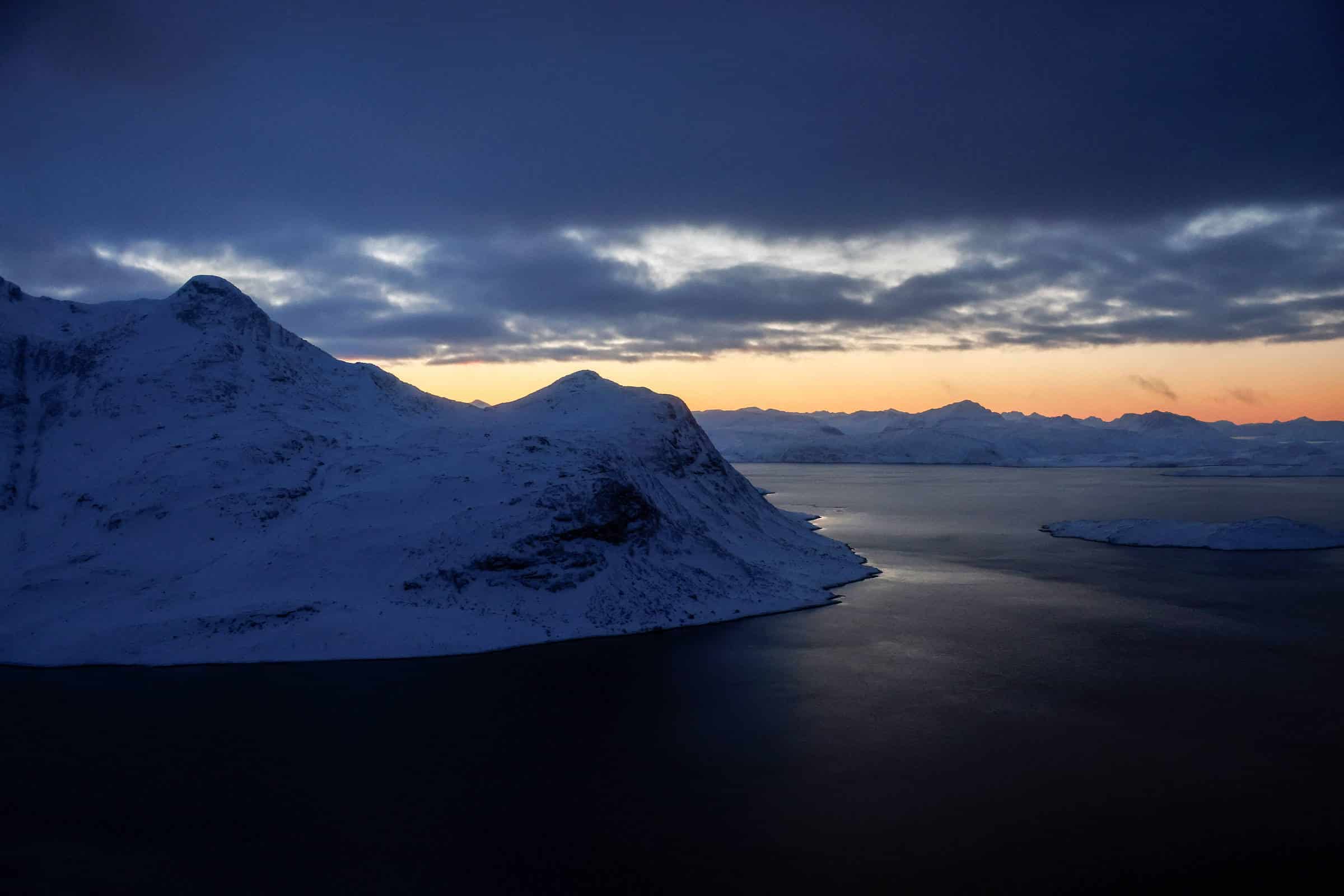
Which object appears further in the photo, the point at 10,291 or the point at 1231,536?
the point at 1231,536

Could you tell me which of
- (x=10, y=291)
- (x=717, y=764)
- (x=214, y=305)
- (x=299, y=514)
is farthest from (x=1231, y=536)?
(x=10, y=291)

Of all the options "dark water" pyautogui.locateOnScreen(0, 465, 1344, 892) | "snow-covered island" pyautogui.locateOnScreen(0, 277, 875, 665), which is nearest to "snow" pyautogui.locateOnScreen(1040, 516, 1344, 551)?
"dark water" pyautogui.locateOnScreen(0, 465, 1344, 892)

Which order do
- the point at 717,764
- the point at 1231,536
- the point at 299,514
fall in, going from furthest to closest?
the point at 1231,536
the point at 299,514
the point at 717,764

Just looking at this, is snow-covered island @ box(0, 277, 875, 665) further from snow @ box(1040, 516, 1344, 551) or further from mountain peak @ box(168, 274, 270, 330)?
snow @ box(1040, 516, 1344, 551)

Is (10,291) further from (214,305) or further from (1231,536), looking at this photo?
(1231,536)

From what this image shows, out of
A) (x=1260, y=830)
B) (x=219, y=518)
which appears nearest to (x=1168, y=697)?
(x=1260, y=830)
